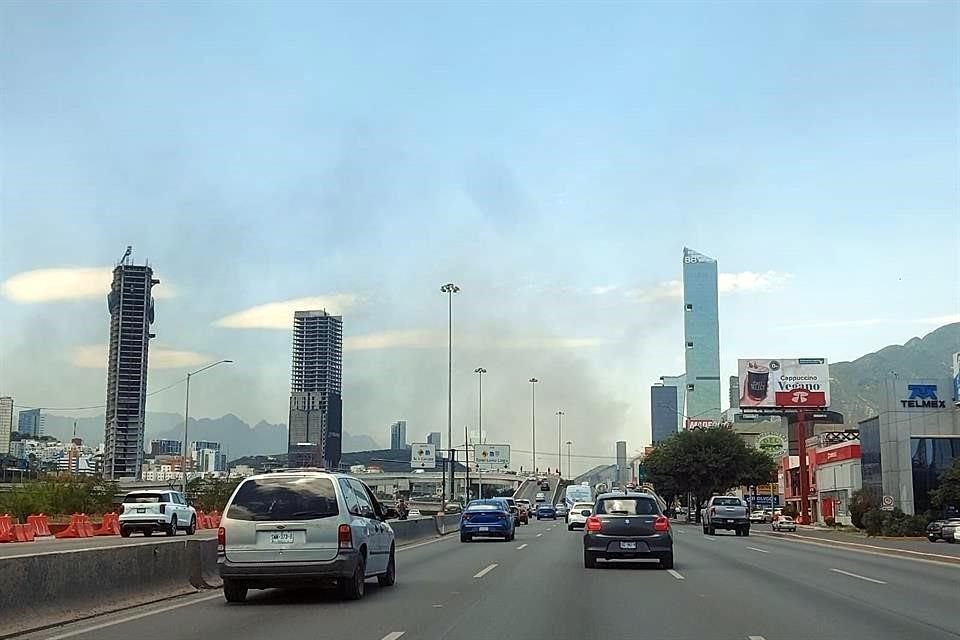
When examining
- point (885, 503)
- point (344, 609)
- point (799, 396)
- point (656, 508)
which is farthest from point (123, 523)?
point (799, 396)

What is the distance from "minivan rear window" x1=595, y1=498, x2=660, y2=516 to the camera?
22109 mm

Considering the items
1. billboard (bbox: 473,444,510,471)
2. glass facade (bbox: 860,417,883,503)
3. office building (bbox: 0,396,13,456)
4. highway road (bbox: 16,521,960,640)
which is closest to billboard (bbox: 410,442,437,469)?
billboard (bbox: 473,444,510,471)

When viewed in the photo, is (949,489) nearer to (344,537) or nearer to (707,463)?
(707,463)

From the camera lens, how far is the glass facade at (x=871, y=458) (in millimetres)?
71125

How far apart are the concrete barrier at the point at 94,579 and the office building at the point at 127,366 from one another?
146 m

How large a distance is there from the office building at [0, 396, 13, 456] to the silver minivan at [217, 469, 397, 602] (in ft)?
476

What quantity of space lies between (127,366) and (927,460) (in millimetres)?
148715

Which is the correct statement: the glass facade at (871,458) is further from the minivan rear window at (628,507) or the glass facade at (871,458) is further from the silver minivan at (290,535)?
the silver minivan at (290,535)

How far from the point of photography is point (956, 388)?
67312mm

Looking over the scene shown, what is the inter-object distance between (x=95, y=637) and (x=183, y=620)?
1841mm

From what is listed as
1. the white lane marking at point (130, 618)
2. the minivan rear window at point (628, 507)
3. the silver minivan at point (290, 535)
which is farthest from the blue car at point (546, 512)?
the silver minivan at point (290, 535)

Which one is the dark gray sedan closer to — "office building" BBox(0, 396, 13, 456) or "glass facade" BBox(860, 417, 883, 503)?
"glass facade" BBox(860, 417, 883, 503)

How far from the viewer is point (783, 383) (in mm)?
102625

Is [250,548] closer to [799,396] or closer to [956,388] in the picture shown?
[956,388]
